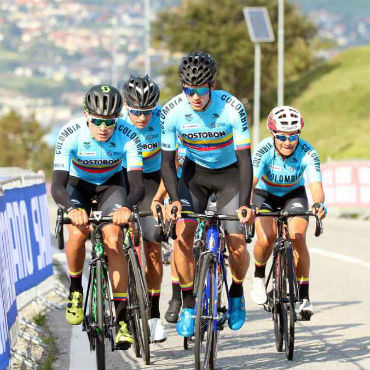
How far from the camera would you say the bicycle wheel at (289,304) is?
8414 mm

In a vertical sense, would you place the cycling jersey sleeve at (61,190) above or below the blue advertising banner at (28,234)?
above

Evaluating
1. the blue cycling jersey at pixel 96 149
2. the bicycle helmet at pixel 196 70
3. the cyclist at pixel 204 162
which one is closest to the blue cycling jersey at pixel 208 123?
the cyclist at pixel 204 162

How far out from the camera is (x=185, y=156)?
8.80 meters

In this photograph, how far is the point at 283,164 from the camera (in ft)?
29.8

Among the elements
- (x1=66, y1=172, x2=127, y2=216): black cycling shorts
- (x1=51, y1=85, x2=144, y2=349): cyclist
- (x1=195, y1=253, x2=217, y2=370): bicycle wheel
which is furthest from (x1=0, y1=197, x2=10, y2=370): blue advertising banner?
(x1=195, y1=253, x2=217, y2=370): bicycle wheel

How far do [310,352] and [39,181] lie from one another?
4.91m

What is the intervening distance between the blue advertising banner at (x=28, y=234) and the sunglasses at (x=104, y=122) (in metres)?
1.45

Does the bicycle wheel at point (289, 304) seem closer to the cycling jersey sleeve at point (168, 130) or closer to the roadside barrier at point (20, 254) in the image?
the cycling jersey sleeve at point (168, 130)

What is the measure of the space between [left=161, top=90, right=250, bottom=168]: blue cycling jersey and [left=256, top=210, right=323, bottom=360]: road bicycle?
2.18 ft

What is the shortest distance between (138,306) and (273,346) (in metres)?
1.65

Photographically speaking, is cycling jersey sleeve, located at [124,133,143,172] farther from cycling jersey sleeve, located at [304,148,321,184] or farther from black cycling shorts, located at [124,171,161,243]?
cycling jersey sleeve, located at [304,148,321,184]

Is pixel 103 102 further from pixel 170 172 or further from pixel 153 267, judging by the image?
pixel 153 267

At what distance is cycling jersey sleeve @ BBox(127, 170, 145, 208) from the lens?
7.83 meters

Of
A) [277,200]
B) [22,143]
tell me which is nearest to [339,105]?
[277,200]
